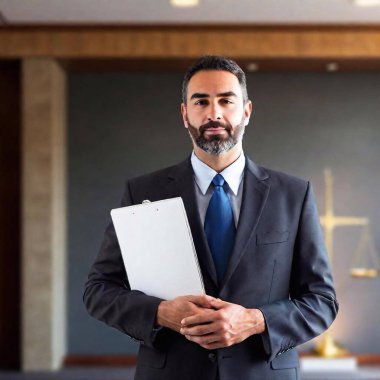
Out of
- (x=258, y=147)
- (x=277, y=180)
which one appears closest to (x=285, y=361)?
(x=277, y=180)

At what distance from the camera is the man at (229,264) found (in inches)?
50.4

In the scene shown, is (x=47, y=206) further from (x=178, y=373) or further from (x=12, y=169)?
(x=178, y=373)

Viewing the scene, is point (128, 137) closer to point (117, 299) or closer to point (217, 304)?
point (117, 299)

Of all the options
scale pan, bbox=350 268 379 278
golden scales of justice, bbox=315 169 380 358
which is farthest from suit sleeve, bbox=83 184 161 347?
golden scales of justice, bbox=315 169 380 358

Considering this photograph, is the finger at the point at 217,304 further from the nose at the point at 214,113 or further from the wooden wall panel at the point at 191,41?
the wooden wall panel at the point at 191,41

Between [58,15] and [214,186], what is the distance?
345 cm

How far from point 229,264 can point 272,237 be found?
0.10 m

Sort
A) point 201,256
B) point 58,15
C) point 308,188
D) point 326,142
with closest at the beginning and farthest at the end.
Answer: point 201,256 → point 308,188 → point 58,15 → point 326,142

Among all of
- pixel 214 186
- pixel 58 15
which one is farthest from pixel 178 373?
pixel 58 15

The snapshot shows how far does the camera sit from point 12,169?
512cm

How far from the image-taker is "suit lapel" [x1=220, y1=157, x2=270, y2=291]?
50.9 inches

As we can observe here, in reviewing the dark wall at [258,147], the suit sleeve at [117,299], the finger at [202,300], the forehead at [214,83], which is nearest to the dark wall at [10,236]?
the dark wall at [258,147]

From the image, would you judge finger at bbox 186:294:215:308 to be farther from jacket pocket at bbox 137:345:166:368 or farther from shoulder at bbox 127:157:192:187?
shoulder at bbox 127:157:192:187

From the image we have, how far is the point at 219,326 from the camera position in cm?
119
